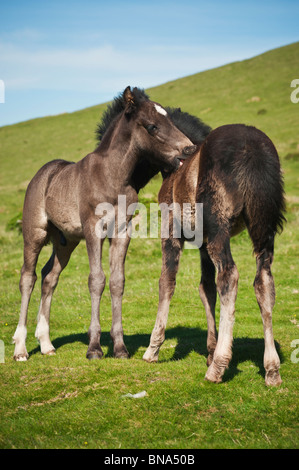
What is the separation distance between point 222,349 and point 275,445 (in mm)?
1453

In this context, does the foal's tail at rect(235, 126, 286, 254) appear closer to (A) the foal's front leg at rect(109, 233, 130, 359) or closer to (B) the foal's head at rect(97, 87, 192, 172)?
(B) the foal's head at rect(97, 87, 192, 172)

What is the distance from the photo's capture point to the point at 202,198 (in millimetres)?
6590

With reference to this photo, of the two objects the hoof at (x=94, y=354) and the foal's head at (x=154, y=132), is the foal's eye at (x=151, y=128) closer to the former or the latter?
the foal's head at (x=154, y=132)

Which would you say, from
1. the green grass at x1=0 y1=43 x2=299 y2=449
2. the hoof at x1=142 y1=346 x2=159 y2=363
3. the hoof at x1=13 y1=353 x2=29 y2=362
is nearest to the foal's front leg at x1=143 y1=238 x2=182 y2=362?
the hoof at x1=142 y1=346 x2=159 y2=363

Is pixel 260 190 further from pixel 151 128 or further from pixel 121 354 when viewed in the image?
pixel 121 354

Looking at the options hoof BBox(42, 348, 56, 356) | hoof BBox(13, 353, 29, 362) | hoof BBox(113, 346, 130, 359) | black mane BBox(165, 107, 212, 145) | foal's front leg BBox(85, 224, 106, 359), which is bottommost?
hoof BBox(42, 348, 56, 356)

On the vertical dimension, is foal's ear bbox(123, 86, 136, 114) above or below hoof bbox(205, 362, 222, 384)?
above

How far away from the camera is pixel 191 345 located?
9.13 m

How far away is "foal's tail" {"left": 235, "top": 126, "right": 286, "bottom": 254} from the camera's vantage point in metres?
6.20

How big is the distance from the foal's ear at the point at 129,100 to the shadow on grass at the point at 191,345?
12.8ft

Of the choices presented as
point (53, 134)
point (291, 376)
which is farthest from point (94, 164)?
point (53, 134)

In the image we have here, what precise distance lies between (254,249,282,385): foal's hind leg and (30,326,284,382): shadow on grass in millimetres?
552

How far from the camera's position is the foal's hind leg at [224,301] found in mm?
→ 6203

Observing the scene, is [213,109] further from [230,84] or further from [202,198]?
[202,198]
